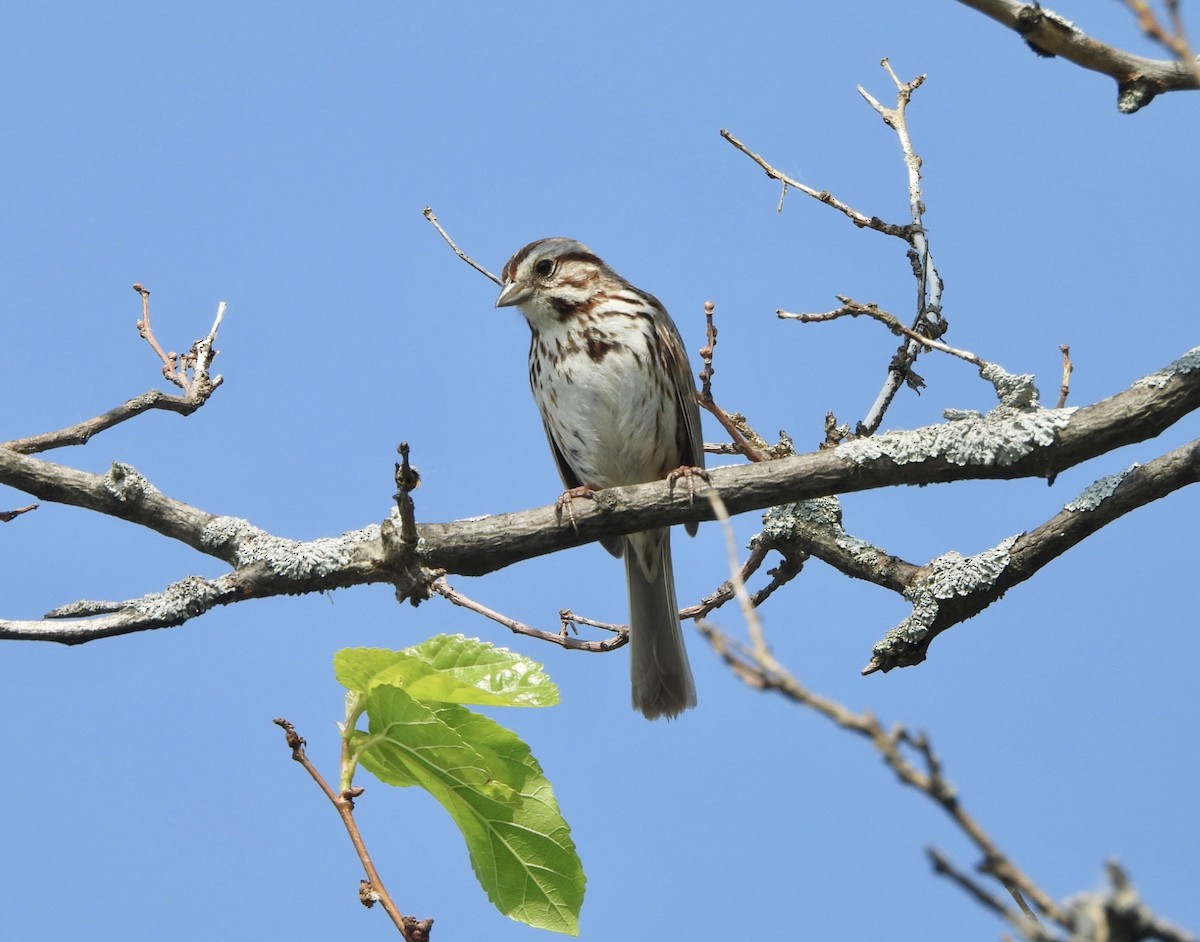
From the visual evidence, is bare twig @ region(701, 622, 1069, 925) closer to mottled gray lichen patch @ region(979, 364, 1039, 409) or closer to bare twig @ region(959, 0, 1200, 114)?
bare twig @ region(959, 0, 1200, 114)

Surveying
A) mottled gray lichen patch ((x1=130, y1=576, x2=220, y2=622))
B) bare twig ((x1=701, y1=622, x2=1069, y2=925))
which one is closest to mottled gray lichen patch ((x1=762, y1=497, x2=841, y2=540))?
mottled gray lichen patch ((x1=130, y1=576, x2=220, y2=622))

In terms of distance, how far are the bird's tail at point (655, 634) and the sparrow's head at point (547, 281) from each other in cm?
114

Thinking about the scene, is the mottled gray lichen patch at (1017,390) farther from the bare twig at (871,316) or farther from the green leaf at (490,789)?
the green leaf at (490,789)

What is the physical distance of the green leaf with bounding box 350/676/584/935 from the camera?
301cm

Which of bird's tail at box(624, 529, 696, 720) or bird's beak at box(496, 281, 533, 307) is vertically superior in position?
bird's beak at box(496, 281, 533, 307)

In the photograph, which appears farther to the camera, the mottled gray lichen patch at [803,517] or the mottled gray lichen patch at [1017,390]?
the mottled gray lichen patch at [803,517]

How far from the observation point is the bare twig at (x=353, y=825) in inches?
100

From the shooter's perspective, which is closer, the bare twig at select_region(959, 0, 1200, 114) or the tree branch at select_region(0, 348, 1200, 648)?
the bare twig at select_region(959, 0, 1200, 114)

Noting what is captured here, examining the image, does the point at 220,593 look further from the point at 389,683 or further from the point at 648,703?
the point at 648,703

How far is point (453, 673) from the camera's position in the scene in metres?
3.10

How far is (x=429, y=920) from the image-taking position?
2551 mm

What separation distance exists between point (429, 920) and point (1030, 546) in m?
2.81

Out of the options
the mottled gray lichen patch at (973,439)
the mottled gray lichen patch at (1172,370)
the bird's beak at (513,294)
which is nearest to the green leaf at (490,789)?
the mottled gray lichen patch at (973,439)

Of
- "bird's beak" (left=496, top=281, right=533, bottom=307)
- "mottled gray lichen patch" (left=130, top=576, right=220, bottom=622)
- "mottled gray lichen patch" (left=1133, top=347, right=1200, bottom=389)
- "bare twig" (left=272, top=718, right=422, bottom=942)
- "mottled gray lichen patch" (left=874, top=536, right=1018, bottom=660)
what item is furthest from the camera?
"bird's beak" (left=496, top=281, right=533, bottom=307)
